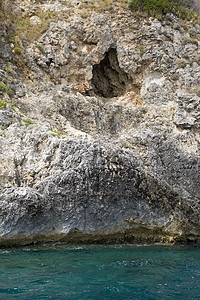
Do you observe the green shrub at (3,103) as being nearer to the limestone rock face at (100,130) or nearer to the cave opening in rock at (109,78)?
the limestone rock face at (100,130)

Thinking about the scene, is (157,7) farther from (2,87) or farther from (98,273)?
(98,273)

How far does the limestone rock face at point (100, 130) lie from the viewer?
12188 mm

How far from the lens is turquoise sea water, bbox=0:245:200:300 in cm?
691

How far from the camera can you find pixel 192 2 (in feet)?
107

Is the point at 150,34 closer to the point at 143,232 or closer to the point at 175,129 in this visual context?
the point at 175,129

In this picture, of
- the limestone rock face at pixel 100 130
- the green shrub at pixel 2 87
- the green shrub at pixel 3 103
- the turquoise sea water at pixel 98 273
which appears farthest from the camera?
the green shrub at pixel 2 87

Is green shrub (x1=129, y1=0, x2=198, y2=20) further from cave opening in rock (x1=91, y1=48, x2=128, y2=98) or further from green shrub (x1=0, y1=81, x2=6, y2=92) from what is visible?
green shrub (x1=0, y1=81, x2=6, y2=92)

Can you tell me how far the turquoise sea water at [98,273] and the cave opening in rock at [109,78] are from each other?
47.3ft

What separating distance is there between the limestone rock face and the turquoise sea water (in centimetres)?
138

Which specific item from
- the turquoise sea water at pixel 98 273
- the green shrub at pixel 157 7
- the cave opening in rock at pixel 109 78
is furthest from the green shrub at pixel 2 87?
the green shrub at pixel 157 7

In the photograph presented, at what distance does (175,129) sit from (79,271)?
12.2 m

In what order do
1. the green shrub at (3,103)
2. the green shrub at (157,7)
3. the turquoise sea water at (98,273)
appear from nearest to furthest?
the turquoise sea water at (98,273), the green shrub at (3,103), the green shrub at (157,7)

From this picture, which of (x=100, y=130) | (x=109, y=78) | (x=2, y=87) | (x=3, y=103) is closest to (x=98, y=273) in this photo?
(x=3, y=103)

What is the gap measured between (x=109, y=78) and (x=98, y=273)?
713 inches
